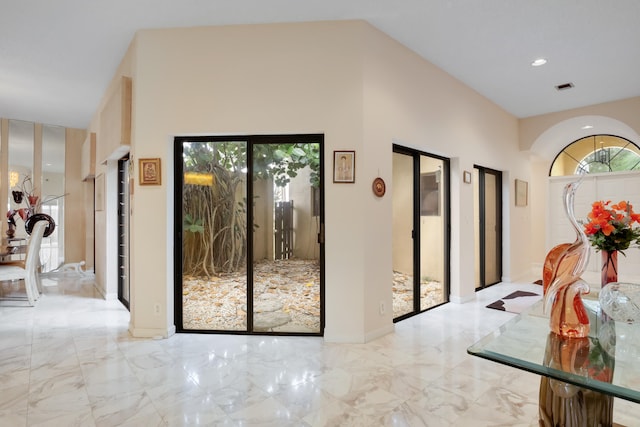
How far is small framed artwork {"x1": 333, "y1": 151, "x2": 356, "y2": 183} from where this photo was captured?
2896 mm

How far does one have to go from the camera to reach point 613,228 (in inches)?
71.6

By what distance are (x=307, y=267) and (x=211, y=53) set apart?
2154mm

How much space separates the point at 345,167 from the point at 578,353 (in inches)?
81.9

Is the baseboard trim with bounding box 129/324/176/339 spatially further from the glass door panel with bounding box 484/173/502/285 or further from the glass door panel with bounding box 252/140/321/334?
the glass door panel with bounding box 484/173/502/285

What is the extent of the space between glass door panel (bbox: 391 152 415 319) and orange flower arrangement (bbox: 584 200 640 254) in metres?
1.75

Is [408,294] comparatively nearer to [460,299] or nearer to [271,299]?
[460,299]

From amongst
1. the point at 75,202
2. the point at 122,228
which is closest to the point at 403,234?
the point at 122,228

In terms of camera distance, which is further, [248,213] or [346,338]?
[248,213]

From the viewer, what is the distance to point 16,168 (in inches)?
228

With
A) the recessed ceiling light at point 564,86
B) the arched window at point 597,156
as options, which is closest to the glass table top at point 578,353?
the recessed ceiling light at point 564,86

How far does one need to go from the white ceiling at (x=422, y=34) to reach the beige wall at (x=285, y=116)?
186 millimetres

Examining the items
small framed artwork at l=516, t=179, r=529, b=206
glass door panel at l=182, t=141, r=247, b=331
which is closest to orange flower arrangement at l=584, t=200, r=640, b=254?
glass door panel at l=182, t=141, r=247, b=331

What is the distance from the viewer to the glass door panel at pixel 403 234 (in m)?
3.51

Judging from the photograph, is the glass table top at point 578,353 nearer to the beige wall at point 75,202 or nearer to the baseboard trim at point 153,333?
the baseboard trim at point 153,333
